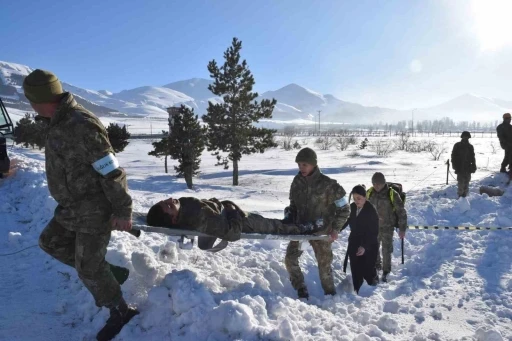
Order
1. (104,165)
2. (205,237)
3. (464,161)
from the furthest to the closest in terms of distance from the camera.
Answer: (464,161)
(205,237)
(104,165)

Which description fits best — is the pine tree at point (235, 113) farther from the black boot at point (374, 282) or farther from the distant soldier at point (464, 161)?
the black boot at point (374, 282)

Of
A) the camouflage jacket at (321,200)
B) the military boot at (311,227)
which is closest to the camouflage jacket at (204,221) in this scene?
the military boot at (311,227)

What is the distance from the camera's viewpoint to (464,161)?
32.4 ft

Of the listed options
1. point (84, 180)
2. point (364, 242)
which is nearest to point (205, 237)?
point (84, 180)

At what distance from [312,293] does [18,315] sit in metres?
3.39

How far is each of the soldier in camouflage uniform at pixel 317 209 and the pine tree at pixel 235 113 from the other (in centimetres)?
1803

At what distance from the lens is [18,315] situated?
3.33 meters

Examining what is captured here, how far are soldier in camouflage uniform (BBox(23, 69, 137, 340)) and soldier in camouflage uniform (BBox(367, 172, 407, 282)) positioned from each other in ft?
13.8

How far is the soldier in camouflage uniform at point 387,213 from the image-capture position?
5551 millimetres

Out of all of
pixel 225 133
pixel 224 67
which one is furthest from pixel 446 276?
pixel 224 67

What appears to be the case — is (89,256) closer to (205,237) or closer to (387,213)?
(205,237)

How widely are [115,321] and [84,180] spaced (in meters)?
1.21

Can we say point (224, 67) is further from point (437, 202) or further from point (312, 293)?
point (312, 293)

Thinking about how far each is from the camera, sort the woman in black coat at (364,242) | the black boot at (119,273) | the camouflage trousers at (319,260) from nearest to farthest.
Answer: the black boot at (119,273)
the camouflage trousers at (319,260)
the woman in black coat at (364,242)
